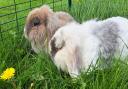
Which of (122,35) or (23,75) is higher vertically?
(122,35)

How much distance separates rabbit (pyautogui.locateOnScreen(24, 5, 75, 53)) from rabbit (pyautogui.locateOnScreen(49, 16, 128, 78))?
0.53 ft

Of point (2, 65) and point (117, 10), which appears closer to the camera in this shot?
point (2, 65)

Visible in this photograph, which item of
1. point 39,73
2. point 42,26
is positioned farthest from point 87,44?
point 42,26

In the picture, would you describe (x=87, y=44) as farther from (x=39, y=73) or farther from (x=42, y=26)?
(x=42, y=26)

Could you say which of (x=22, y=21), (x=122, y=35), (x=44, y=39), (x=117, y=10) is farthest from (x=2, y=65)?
(x=117, y=10)

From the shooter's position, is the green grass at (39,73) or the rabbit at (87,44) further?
the rabbit at (87,44)

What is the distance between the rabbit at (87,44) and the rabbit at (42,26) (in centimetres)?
16

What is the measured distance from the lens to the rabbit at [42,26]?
4.30 m

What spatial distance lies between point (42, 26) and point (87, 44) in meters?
0.67

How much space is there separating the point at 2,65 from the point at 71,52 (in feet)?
2.44

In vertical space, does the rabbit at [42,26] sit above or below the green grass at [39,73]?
above

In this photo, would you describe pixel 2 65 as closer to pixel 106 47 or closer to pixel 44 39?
pixel 44 39

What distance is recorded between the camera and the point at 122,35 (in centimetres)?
401

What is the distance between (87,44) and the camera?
390cm
